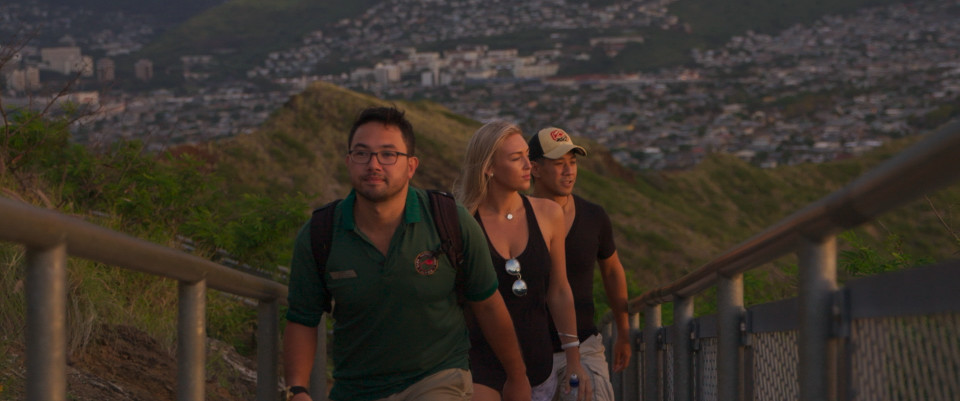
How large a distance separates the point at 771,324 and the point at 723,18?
126m

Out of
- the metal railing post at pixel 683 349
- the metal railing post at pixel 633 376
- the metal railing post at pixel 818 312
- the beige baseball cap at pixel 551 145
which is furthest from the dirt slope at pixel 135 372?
the metal railing post at pixel 818 312

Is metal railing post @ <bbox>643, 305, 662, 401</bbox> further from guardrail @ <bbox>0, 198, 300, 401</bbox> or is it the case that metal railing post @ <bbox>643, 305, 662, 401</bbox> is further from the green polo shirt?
guardrail @ <bbox>0, 198, 300, 401</bbox>

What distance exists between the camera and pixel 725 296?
4.13 metres

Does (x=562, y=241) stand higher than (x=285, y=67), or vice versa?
(x=285, y=67)

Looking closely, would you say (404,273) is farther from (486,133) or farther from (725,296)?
(486,133)

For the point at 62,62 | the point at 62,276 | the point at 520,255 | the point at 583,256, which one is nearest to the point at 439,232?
the point at 520,255

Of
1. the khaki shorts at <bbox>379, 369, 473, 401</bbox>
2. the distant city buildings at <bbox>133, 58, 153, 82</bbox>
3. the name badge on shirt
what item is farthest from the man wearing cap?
the distant city buildings at <bbox>133, 58, 153, 82</bbox>

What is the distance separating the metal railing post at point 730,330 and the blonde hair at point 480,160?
5.85 feet

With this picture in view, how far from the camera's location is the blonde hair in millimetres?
5715

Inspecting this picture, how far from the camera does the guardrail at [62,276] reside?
2330 mm

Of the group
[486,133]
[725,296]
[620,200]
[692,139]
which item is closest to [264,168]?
[620,200]

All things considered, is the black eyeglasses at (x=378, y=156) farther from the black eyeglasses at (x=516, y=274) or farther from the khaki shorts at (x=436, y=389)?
the black eyeglasses at (x=516, y=274)

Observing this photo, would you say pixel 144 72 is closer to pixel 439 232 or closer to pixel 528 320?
pixel 528 320

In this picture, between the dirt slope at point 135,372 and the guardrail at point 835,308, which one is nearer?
the guardrail at point 835,308
